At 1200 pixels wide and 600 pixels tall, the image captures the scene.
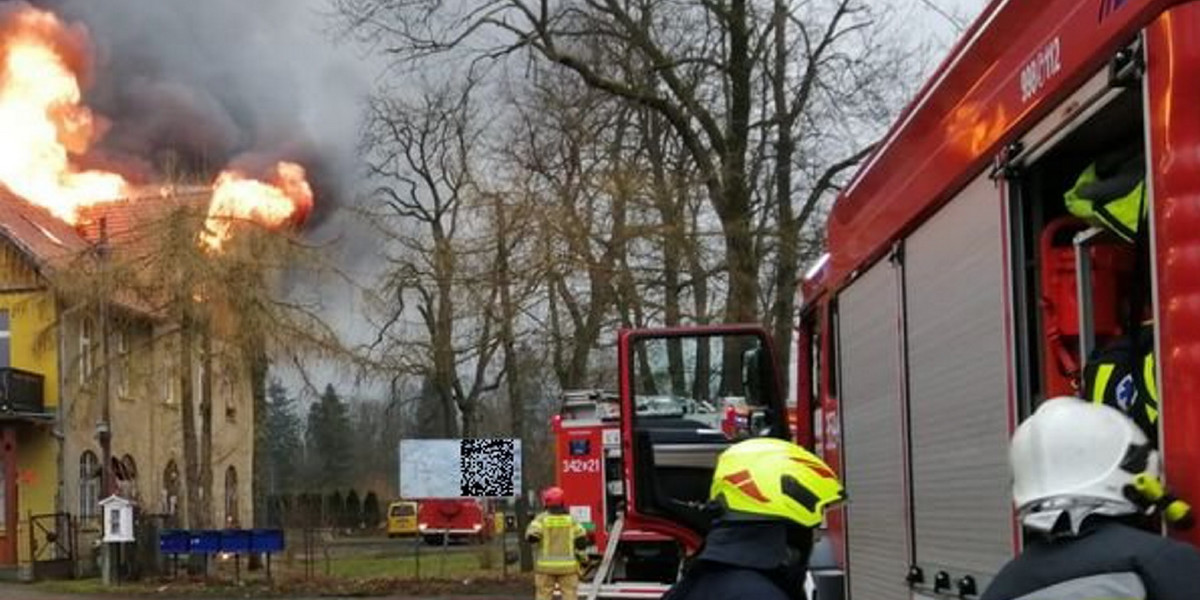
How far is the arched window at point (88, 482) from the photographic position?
32656 mm

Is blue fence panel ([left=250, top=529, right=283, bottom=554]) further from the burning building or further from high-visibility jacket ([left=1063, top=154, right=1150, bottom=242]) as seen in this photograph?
high-visibility jacket ([left=1063, top=154, right=1150, bottom=242])

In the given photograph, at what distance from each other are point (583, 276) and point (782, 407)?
13893 mm

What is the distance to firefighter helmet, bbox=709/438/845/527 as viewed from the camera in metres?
2.94

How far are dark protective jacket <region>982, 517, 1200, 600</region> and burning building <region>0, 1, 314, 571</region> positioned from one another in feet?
76.4

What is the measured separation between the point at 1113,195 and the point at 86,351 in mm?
25846

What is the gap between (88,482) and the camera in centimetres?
3306

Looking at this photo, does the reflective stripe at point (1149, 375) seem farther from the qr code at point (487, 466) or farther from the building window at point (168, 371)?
the building window at point (168, 371)

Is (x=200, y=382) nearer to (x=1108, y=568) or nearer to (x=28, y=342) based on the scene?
(x=28, y=342)

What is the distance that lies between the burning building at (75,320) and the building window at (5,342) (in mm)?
40

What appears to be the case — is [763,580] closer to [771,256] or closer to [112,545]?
[771,256]

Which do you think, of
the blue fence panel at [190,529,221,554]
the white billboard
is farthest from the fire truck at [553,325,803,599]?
the white billboard

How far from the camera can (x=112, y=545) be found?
2489cm

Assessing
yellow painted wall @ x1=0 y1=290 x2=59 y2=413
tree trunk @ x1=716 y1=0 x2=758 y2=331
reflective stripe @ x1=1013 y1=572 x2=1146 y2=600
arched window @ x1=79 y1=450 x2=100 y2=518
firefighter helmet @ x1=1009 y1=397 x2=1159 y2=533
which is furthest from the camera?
arched window @ x1=79 y1=450 x2=100 y2=518

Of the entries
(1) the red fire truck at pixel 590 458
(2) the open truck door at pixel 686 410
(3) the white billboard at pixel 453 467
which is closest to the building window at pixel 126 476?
(3) the white billboard at pixel 453 467
